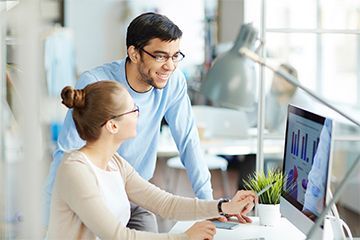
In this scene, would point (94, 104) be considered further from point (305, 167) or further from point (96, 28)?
point (96, 28)

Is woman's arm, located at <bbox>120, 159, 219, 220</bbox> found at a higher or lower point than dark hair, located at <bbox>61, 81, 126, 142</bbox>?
lower

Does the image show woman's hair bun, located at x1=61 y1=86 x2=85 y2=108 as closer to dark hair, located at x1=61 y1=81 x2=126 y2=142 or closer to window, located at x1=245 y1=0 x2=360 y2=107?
dark hair, located at x1=61 y1=81 x2=126 y2=142

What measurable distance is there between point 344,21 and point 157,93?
3757 millimetres

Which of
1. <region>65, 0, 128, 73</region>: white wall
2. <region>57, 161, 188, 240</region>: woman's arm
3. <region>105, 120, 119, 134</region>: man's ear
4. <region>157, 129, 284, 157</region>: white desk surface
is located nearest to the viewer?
<region>57, 161, 188, 240</region>: woman's arm

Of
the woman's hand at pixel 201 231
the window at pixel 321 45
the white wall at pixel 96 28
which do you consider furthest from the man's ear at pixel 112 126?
the white wall at pixel 96 28

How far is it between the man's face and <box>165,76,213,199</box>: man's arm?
0.66 feet

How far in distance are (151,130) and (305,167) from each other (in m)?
0.61

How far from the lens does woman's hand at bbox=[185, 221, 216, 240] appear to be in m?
1.84

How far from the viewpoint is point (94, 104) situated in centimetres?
188

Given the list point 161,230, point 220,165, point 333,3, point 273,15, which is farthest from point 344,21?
point 161,230

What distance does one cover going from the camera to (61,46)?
6.44m

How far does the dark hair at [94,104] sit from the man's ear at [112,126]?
14 millimetres

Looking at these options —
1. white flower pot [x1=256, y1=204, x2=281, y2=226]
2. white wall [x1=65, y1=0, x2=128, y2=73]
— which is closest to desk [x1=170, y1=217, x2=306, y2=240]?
white flower pot [x1=256, y1=204, x2=281, y2=226]

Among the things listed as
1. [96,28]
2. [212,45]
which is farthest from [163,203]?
[96,28]
